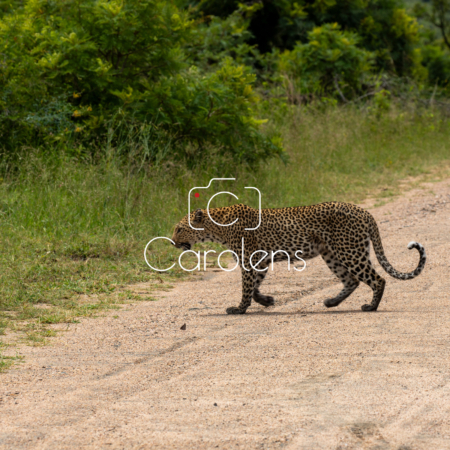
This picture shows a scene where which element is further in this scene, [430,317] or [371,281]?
[371,281]

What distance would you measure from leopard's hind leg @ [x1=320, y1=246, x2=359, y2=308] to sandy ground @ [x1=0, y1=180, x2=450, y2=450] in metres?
0.10

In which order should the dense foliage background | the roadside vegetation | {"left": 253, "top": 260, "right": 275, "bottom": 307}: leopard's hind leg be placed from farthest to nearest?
the dense foliage background, the roadside vegetation, {"left": 253, "top": 260, "right": 275, "bottom": 307}: leopard's hind leg

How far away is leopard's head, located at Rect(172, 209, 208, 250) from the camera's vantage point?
6748mm

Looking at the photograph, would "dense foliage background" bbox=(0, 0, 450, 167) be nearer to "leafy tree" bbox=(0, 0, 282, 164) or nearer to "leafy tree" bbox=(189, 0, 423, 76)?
"leafy tree" bbox=(0, 0, 282, 164)

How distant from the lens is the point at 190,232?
6816mm

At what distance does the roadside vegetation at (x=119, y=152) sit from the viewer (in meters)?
7.53

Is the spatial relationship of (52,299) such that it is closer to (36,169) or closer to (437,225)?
(36,169)

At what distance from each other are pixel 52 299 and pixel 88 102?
438cm

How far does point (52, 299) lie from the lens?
21.6 ft

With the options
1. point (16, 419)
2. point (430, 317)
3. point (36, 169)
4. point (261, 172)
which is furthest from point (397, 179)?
point (16, 419)

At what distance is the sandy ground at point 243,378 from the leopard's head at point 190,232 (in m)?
0.51

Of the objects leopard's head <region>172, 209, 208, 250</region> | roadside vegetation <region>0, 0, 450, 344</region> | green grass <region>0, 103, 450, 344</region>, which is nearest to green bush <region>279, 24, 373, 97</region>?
roadside vegetation <region>0, 0, 450, 344</region>

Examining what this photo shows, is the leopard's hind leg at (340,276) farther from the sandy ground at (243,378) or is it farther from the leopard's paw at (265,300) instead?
the leopard's paw at (265,300)

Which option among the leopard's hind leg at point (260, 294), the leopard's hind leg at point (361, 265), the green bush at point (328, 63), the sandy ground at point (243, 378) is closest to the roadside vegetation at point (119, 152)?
the sandy ground at point (243, 378)
